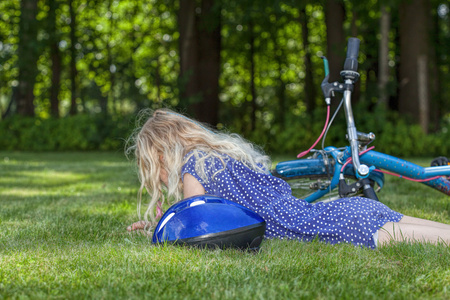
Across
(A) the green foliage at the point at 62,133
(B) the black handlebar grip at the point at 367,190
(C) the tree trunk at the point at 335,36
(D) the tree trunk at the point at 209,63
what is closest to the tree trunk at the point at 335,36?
(C) the tree trunk at the point at 335,36

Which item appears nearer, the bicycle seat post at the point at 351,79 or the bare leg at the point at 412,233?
the bare leg at the point at 412,233

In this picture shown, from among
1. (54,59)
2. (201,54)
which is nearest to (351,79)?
(201,54)

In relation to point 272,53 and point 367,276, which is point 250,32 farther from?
point 367,276

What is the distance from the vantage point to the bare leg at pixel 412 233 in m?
3.17

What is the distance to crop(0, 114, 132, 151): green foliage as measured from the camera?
18.9 m

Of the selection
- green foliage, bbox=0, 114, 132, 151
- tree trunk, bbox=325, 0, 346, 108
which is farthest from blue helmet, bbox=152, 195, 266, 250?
green foliage, bbox=0, 114, 132, 151

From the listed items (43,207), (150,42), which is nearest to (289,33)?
(150,42)

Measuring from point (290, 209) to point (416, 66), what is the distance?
12.0 meters

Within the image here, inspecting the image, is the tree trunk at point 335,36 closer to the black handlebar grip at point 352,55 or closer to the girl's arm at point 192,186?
the black handlebar grip at point 352,55

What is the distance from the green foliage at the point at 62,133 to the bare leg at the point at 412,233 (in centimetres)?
1543

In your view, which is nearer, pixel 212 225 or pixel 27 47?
pixel 212 225

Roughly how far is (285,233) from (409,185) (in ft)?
13.1

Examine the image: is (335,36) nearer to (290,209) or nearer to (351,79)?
(351,79)

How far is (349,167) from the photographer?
4.16m
